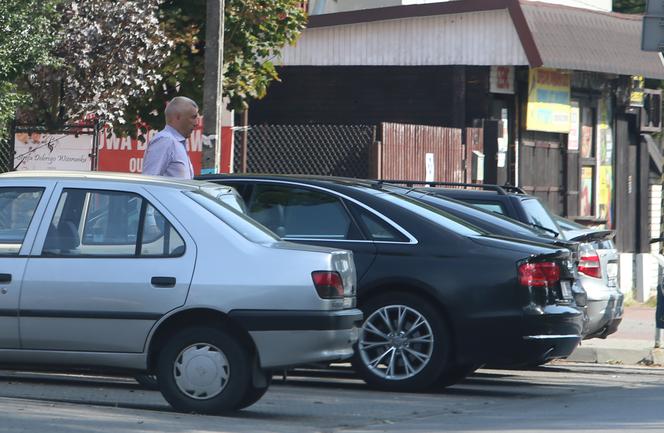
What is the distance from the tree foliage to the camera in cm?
1673

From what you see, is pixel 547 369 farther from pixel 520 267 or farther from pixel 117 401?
pixel 117 401

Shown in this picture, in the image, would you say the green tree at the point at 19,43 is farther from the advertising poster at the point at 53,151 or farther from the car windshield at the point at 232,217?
the car windshield at the point at 232,217

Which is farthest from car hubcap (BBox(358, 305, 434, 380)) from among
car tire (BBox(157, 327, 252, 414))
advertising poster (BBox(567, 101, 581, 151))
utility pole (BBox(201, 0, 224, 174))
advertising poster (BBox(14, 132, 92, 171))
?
advertising poster (BBox(567, 101, 581, 151))

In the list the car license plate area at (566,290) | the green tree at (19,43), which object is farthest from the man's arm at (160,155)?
the car license plate area at (566,290)

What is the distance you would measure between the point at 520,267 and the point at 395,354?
1137 mm

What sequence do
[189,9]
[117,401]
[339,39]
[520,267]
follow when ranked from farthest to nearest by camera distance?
1. [339,39]
2. [189,9]
3. [520,267]
4. [117,401]

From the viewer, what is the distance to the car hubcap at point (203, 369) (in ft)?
28.6

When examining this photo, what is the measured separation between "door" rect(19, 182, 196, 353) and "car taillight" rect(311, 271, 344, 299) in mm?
766

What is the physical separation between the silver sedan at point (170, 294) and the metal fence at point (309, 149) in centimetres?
979

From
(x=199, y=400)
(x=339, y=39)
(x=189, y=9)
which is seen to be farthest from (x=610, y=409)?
(x=339, y=39)

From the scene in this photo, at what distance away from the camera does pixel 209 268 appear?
8734mm

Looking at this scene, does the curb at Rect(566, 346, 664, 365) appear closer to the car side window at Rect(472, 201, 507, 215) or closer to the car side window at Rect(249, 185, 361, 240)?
the car side window at Rect(472, 201, 507, 215)

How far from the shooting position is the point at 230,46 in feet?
60.1

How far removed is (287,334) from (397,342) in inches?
81.6
